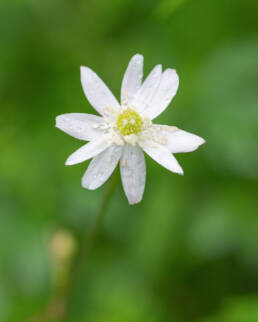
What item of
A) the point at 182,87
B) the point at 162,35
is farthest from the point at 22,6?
the point at 182,87

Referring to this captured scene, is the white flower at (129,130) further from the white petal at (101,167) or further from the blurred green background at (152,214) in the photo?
the blurred green background at (152,214)

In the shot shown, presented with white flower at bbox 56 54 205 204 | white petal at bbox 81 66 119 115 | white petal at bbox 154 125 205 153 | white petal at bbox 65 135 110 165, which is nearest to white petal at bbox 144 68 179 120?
white flower at bbox 56 54 205 204

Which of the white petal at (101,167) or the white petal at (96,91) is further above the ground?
the white petal at (96,91)

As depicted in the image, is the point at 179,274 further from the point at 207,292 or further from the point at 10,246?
the point at 10,246

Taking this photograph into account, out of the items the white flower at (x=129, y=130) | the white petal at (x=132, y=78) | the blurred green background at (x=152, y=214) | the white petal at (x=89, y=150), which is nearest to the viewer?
the white petal at (x=89, y=150)

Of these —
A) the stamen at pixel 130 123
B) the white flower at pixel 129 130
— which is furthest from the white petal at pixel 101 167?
the stamen at pixel 130 123

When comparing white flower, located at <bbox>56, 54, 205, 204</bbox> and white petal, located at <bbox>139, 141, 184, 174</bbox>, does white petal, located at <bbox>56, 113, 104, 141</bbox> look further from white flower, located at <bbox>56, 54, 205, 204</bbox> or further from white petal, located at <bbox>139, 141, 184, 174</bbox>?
white petal, located at <bbox>139, 141, 184, 174</bbox>
